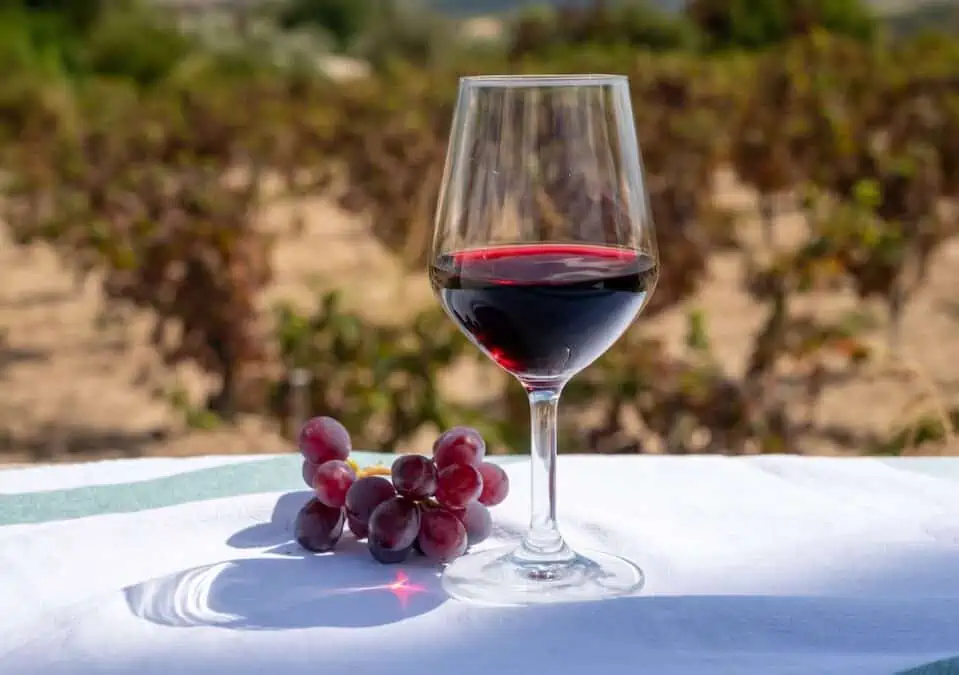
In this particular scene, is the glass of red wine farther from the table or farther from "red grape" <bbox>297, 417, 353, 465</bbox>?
"red grape" <bbox>297, 417, 353, 465</bbox>

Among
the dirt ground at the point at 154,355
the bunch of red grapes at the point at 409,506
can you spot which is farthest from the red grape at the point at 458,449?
the dirt ground at the point at 154,355

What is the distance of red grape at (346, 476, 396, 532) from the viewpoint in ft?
3.66

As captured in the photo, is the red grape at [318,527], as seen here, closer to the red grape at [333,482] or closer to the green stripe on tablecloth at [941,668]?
the red grape at [333,482]

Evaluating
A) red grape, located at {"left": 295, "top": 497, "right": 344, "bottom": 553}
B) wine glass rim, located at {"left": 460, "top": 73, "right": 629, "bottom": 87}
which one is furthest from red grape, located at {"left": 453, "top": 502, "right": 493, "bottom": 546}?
wine glass rim, located at {"left": 460, "top": 73, "right": 629, "bottom": 87}

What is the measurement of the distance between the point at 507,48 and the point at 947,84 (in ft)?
47.5

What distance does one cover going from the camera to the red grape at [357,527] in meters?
1.13

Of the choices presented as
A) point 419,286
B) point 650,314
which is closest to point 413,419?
point 650,314

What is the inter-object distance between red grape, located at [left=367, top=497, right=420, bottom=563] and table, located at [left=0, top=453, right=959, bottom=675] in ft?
0.04

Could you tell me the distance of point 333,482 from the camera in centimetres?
114

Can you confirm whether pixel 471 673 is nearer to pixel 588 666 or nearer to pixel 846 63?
pixel 588 666

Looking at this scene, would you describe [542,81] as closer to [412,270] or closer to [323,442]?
[323,442]

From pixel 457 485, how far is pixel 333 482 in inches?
4.1

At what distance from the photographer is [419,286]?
8.70 m

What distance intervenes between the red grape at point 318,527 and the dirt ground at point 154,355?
2.18 metres
